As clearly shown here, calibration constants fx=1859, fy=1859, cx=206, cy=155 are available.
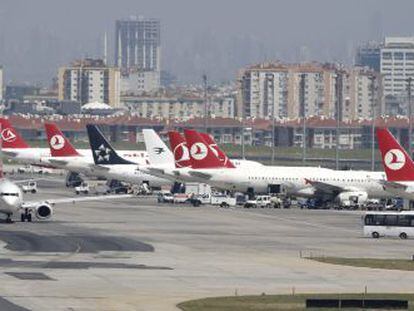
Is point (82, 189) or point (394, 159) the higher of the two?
point (394, 159)

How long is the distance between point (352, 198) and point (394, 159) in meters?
21.4

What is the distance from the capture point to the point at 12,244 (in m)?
91.9

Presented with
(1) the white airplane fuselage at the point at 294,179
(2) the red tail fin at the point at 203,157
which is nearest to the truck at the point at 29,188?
(2) the red tail fin at the point at 203,157

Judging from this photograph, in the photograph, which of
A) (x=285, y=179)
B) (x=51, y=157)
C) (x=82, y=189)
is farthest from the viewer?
(x=51, y=157)

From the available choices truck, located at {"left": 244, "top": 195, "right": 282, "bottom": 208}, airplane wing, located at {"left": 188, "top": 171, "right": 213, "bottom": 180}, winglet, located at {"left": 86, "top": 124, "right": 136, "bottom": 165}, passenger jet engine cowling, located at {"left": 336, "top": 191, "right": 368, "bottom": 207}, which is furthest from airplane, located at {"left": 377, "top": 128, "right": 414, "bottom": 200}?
winglet, located at {"left": 86, "top": 124, "right": 136, "bottom": 165}

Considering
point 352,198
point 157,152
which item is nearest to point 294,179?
point 352,198

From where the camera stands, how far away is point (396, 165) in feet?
408

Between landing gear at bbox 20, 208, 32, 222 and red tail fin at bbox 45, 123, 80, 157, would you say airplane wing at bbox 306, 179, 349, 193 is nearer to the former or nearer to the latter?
red tail fin at bbox 45, 123, 80, 157

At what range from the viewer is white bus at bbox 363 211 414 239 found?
10556cm

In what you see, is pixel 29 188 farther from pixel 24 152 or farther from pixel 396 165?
pixel 396 165

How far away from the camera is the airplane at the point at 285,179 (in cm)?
14700

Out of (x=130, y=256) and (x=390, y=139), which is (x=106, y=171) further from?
(x=130, y=256)

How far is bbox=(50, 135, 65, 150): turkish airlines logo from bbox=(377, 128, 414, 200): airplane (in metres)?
55.0

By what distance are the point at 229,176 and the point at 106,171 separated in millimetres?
18415
